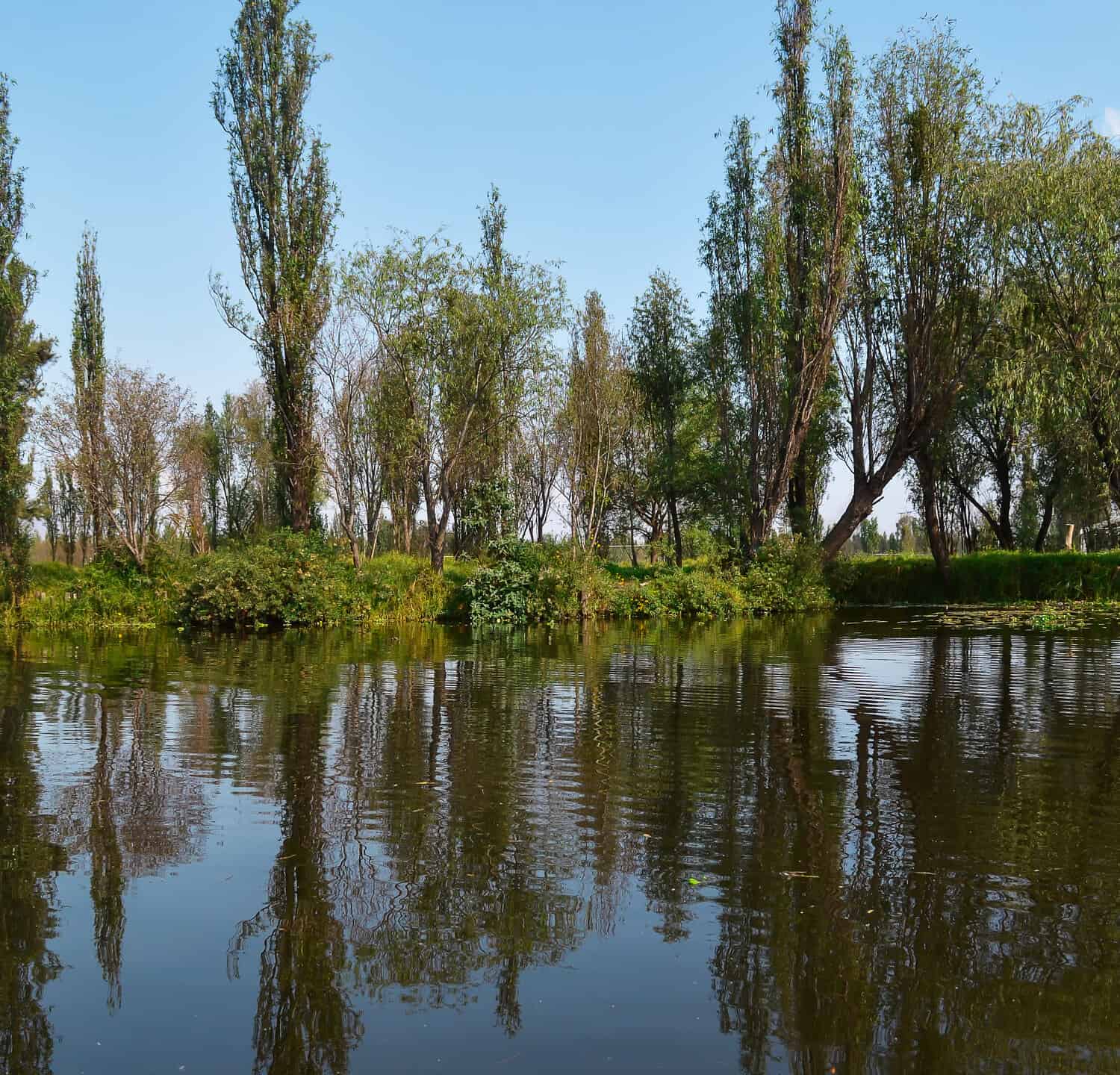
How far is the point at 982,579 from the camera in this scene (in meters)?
38.8

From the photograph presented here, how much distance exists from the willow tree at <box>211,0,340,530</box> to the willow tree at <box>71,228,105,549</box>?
4.78 meters

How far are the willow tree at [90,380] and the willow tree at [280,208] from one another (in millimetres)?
4777

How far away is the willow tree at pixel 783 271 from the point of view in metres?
32.5

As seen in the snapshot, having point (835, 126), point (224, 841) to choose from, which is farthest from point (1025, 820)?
Answer: point (835, 126)

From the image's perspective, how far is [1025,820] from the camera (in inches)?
285

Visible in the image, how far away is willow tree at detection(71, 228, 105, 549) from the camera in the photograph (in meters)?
28.6

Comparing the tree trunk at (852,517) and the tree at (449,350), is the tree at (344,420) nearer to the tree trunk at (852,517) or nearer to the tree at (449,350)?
the tree at (449,350)

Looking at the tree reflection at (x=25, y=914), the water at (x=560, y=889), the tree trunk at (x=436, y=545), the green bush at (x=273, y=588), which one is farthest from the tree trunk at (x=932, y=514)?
the tree reflection at (x=25, y=914)

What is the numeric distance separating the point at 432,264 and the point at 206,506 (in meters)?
43.3

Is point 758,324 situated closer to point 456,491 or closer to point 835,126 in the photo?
point 835,126

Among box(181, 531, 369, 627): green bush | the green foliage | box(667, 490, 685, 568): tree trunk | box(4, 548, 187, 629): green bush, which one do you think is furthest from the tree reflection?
box(667, 490, 685, 568): tree trunk

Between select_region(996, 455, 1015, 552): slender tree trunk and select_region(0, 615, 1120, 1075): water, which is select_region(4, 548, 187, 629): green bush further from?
select_region(996, 455, 1015, 552): slender tree trunk

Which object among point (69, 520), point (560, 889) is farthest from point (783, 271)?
point (69, 520)

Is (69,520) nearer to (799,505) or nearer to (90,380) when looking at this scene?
(90,380)
